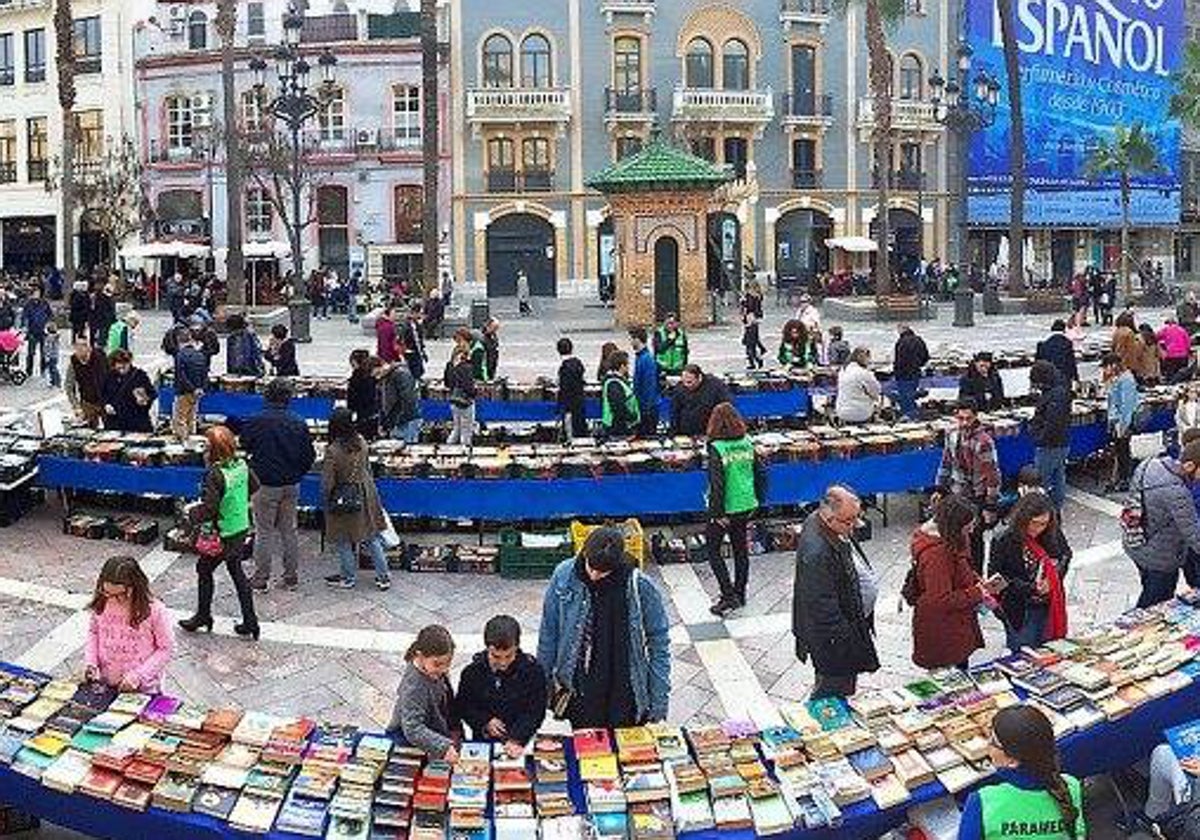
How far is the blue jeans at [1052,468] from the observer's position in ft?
40.1

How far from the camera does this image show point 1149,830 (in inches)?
247

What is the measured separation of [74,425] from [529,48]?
34619 millimetres

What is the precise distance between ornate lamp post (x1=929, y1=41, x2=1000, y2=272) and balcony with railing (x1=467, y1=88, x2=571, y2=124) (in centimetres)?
1189

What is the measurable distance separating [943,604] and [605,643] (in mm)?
1997

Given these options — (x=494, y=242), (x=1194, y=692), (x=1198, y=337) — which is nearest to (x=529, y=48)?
(x=494, y=242)

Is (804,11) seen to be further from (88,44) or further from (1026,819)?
(1026,819)

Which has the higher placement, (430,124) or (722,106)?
(722,106)

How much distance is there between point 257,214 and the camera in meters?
47.8

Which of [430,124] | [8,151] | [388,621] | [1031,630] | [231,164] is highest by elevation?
[8,151]

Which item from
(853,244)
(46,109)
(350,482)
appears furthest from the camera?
(46,109)

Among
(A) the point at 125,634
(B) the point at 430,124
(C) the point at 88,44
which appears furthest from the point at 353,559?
(C) the point at 88,44

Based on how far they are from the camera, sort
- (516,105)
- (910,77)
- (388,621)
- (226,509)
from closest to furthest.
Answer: (226,509)
(388,621)
(516,105)
(910,77)

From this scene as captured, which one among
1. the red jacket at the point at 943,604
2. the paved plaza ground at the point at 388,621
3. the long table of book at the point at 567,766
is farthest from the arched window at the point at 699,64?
the long table of book at the point at 567,766

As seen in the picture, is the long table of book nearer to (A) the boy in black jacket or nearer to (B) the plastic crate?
(A) the boy in black jacket
